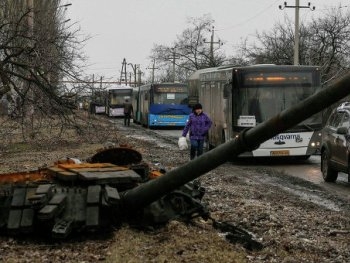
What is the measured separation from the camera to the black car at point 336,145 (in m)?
13.5

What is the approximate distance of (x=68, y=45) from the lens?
18859mm

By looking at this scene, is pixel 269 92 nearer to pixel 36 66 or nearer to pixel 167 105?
pixel 36 66

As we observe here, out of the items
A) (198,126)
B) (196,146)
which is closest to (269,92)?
(198,126)

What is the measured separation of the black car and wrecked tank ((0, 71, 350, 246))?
595cm

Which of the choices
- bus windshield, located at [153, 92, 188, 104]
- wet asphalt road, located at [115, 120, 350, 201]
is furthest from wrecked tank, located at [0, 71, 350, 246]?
bus windshield, located at [153, 92, 188, 104]

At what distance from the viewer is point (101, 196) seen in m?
7.49

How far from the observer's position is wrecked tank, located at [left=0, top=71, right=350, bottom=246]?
6984 millimetres

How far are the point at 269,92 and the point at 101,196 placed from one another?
11.6 m

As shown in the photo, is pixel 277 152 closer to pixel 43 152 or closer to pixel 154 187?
pixel 43 152

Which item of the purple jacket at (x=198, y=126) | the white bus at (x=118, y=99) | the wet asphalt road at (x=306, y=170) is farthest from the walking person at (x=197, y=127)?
the white bus at (x=118, y=99)

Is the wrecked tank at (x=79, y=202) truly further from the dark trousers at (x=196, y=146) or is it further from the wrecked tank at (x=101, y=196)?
the dark trousers at (x=196, y=146)

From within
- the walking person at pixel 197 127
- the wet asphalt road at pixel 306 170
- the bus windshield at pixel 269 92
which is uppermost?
the bus windshield at pixel 269 92

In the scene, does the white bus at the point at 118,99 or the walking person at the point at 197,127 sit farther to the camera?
the white bus at the point at 118,99

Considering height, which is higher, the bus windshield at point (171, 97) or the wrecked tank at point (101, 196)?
the bus windshield at point (171, 97)
